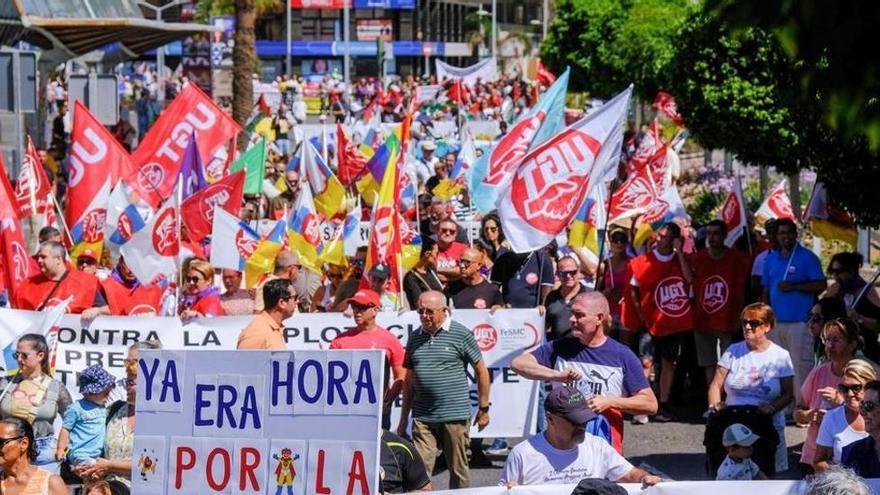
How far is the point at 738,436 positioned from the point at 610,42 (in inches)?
1423

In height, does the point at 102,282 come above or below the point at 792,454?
above

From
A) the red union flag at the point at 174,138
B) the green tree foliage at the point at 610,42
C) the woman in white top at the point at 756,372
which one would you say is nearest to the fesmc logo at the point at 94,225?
the red union flag at the point at 174,138

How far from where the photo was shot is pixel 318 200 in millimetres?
17188

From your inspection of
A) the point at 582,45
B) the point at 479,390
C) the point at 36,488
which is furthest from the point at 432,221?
the point at 582,45

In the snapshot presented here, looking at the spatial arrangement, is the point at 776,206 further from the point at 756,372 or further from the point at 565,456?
the point at 565,456

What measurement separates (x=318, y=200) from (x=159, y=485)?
981cm

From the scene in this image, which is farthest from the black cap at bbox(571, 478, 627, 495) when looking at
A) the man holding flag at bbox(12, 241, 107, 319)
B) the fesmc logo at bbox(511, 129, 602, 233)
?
the man holding flag at bbox(12, 241, 107, 319)

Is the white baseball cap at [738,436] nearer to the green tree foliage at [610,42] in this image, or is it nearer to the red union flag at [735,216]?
the red union flag at [735,216]

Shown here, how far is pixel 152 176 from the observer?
1667 centimetres

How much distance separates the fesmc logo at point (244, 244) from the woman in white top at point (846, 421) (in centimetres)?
614

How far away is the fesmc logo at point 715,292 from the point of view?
13531 mm

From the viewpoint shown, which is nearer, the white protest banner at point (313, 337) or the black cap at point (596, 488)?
the black cap at point (596, 488)

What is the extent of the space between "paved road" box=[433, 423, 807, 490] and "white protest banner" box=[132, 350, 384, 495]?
12.0 feet

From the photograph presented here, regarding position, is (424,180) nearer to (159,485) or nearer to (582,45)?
(159,485)
